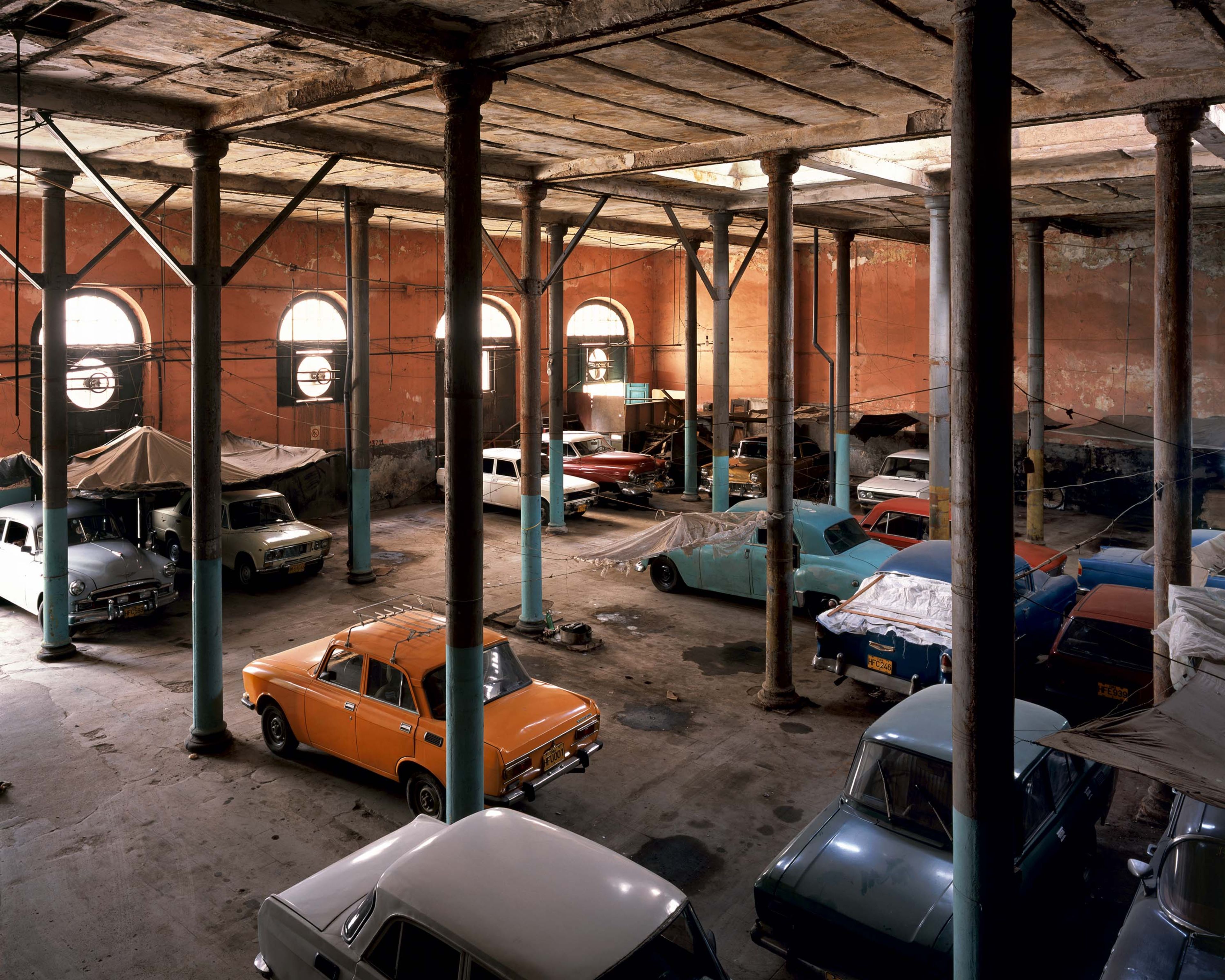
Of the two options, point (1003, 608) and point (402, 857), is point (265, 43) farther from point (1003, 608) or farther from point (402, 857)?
point (1003, 608)

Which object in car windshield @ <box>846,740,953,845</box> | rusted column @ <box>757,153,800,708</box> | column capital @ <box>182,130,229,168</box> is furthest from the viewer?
rusted column @ <box>757,153,800,708</box>

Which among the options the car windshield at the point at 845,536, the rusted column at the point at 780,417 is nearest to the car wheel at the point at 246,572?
the rusted column at the point at 780,417

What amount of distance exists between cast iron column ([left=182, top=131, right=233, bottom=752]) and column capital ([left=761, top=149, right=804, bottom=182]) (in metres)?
5.08

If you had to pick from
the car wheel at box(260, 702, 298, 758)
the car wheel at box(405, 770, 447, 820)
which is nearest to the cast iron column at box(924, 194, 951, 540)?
the car wheel at box(405, 770, 447, 820)

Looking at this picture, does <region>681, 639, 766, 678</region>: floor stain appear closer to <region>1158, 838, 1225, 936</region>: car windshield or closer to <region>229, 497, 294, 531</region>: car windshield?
<region>1158, 838, 1225, 936</region>: car windshield

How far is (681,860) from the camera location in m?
6.94

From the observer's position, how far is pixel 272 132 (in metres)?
9.03

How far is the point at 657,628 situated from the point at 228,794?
598cm

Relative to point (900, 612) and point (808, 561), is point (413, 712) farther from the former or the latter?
point (808, 561)

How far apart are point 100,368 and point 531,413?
8.51 m

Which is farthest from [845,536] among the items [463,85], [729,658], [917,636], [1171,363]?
[463,85]

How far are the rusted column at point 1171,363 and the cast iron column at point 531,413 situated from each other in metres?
6.64

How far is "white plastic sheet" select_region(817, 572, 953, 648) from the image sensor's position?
29.9 ft

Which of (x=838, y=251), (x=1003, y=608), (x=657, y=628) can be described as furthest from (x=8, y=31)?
(x=838, y=251)
